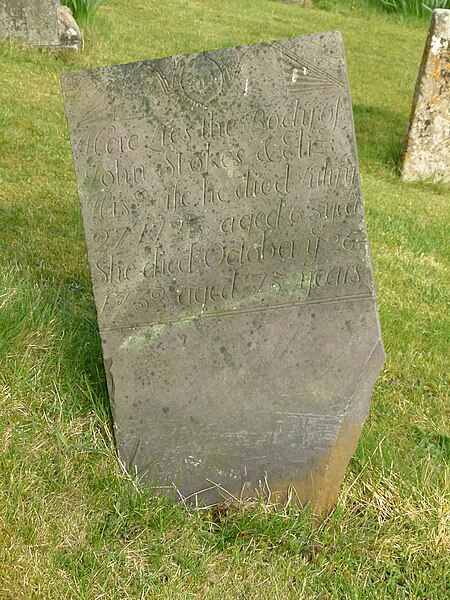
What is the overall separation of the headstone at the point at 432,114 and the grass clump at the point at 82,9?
3909 millimetres

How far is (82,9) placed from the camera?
8852 mm

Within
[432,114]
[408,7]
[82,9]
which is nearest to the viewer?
[432,114]

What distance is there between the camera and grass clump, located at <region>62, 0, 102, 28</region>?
8.79 meters

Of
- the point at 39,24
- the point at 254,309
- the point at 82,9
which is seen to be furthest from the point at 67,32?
the point at 254,309

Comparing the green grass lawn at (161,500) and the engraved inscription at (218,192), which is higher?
the engraved inscription at (218,192)

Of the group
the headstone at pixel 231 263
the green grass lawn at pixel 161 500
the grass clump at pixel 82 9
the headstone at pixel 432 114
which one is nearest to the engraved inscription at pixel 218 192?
the headstone at pixel 231 263

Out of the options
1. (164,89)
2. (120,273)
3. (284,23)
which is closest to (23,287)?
(120,273)

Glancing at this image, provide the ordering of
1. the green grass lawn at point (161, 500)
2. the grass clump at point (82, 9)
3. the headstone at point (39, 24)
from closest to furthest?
the green grass lawn at point (161, 500) → the headstone at point (39, 24) → the grass clump at point (82, 9)

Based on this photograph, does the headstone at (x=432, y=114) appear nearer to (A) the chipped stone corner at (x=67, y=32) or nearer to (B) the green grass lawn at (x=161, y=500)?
(B) the green grass lawn at (x=161, y=500)

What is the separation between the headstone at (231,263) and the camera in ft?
8.90

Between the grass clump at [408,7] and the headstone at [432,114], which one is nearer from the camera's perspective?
the headstone at [432,114]

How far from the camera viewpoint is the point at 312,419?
295cm

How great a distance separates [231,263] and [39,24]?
5.99m

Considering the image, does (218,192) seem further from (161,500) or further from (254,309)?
(161,500)
